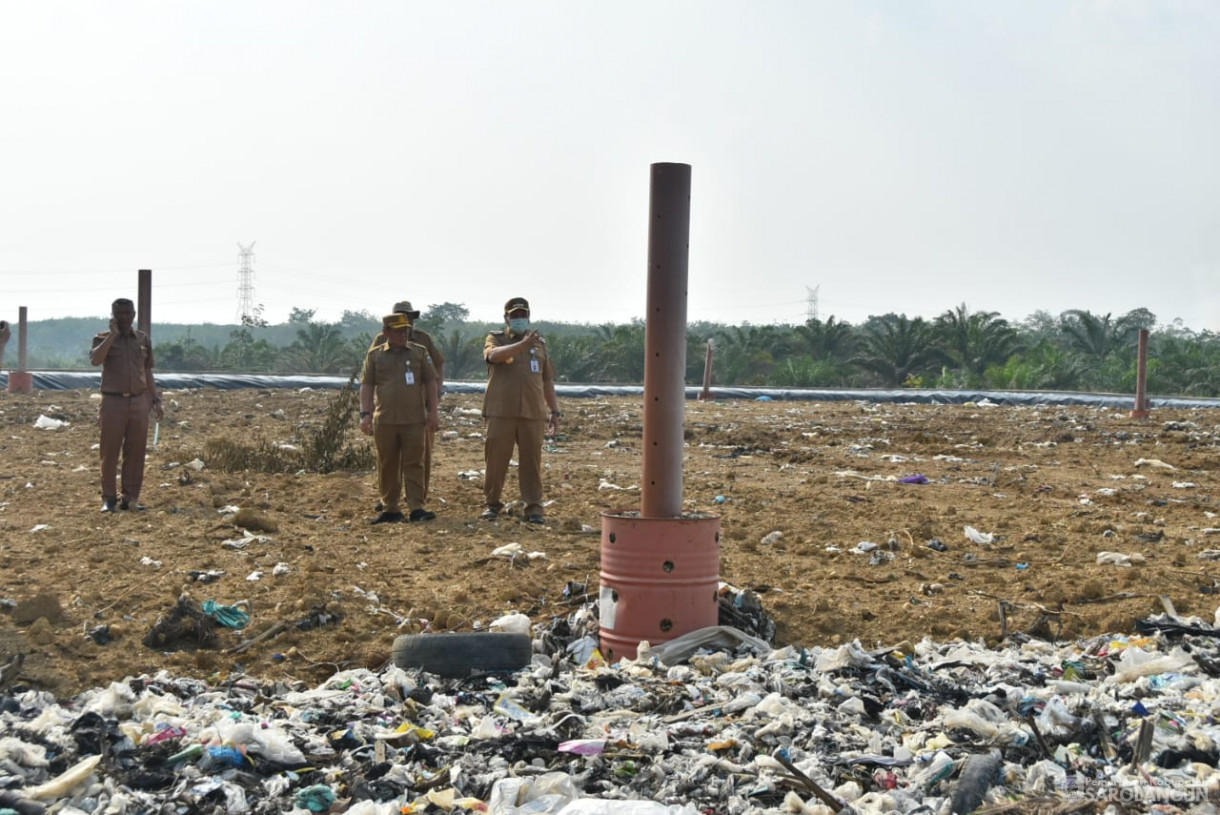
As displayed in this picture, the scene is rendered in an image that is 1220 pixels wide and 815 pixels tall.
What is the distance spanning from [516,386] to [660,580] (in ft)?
11.8

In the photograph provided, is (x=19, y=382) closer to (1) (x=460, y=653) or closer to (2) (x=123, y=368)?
(2) (x=123, y=368)

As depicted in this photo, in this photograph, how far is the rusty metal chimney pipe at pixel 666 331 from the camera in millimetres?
5402

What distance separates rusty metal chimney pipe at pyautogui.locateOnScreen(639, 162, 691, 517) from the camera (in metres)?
5.40

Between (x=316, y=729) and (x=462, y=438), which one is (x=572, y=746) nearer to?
(x=316, y=729)

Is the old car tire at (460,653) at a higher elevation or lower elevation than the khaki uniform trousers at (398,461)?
lower

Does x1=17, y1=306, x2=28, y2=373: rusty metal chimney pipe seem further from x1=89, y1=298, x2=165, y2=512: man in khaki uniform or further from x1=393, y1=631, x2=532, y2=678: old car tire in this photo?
x1=393, y1=631, x2=532, y2=678: old car tire

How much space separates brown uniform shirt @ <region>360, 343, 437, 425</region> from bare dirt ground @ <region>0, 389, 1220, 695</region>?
740 mm

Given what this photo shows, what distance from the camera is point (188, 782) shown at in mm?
3691

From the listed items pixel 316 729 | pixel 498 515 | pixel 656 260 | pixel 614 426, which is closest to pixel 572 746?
pixel 316 729

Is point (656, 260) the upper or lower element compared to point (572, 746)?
upper

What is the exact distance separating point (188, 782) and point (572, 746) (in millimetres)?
1105

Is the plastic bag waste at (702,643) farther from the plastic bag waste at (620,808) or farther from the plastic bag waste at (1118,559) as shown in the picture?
the plastic bag waste at (1118,559)

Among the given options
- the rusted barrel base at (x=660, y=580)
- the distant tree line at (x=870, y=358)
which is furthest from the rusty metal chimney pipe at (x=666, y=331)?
the distant tree line at (x=870, y=358)

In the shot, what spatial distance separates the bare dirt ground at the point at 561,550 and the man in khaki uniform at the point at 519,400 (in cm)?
32
